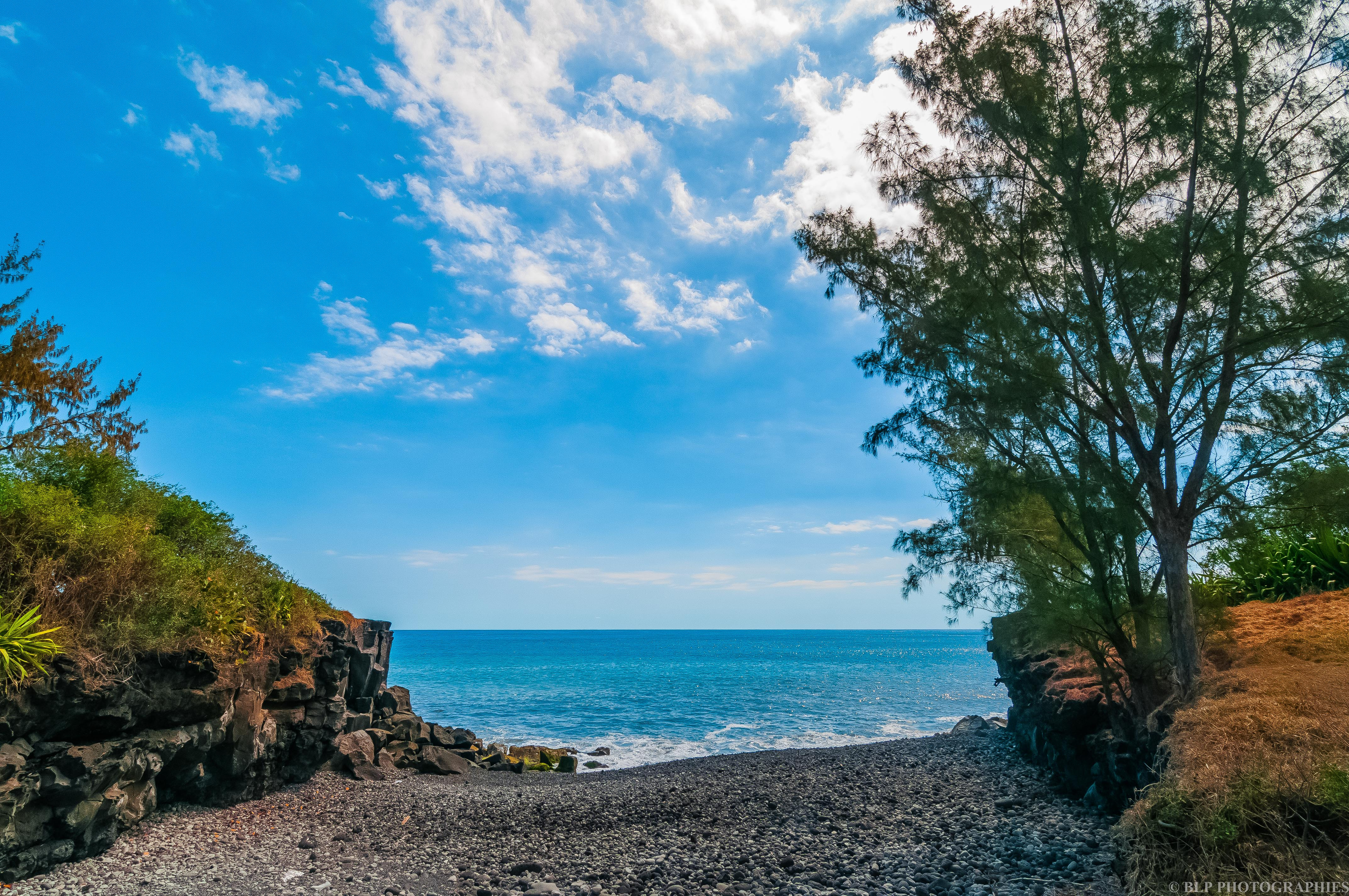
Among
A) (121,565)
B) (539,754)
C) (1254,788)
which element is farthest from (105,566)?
(539,754)

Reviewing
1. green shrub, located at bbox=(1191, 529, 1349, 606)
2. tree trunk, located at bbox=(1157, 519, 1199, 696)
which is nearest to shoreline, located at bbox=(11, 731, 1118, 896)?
tree trunk, located at bbox=(1157, 519, 1199, 696)

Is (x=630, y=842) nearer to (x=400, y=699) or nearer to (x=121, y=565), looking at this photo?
(x=121, y=565)

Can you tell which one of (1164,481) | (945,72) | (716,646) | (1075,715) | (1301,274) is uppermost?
(945,72)

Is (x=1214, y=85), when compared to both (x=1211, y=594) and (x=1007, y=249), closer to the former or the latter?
(x=1007, y=249)

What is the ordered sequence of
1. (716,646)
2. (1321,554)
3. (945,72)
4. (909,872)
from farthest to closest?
(716,646) → (1321,554) → (945,72) → (909,872)

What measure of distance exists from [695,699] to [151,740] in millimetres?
33168

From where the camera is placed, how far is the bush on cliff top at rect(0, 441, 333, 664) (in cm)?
767

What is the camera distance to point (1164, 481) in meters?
8.38

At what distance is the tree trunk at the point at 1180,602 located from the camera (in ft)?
26.2

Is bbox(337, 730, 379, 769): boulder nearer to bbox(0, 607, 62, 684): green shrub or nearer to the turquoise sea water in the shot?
bbox(0, 607, 62, 684): green shrub

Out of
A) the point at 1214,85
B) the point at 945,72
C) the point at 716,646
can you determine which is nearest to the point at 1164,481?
the point at 1214,85

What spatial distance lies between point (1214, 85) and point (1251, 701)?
7.46 meters

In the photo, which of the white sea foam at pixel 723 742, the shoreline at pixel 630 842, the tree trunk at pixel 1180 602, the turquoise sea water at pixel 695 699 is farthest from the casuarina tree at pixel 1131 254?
the white sea foam at pixel 723 742

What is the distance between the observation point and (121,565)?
27.2ft
